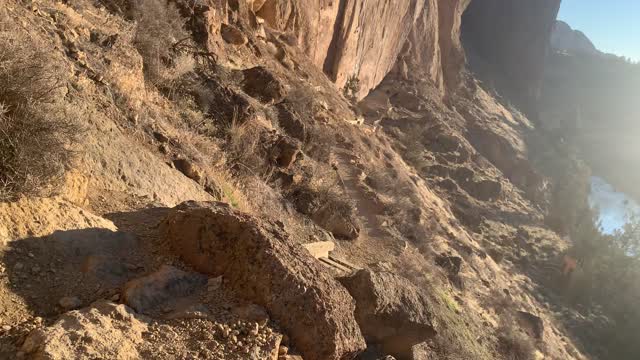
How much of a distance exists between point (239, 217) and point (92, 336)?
50.9 inches

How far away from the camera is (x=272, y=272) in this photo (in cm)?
323

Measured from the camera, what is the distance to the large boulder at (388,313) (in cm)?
445

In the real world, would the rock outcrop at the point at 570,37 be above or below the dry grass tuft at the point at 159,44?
above

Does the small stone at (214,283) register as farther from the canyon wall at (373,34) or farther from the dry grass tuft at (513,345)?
the canyon wall at (373,34)

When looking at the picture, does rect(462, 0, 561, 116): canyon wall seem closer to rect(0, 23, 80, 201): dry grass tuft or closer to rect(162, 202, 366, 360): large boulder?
rect(162, 202, 366, 360): large boulder

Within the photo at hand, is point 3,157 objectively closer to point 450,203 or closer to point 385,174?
point 385,174

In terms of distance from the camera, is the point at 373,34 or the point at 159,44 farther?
the point at 373,34

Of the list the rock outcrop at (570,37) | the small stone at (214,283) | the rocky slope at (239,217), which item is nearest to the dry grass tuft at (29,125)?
the rocky slope at (239,217)

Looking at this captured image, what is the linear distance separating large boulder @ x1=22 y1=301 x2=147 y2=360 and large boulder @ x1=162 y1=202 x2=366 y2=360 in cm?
73

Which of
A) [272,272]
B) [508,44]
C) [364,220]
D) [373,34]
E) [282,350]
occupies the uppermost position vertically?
[508,44]

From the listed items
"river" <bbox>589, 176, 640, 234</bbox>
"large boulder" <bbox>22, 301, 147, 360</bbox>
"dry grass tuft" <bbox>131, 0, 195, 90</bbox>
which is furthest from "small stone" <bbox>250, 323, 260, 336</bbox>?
"river" <bbox>589, 176, 640, 234</bbox>

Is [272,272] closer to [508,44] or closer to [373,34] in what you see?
[373,34]

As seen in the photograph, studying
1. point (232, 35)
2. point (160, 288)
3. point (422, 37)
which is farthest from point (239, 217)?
point (422, 37)

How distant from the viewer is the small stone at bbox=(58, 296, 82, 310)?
2.75m
